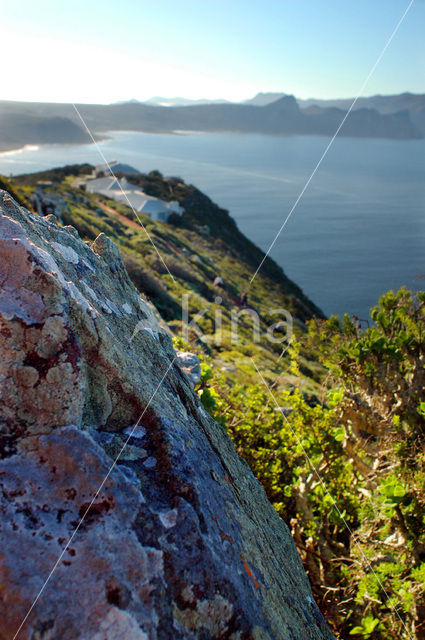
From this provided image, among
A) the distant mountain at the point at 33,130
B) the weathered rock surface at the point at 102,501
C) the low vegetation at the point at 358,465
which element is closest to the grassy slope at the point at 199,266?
the low vegetation at the point at 358,465

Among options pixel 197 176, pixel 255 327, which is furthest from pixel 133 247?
pixel 197 176

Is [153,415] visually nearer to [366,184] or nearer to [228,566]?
[228,566]

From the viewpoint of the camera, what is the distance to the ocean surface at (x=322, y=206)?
168 feet

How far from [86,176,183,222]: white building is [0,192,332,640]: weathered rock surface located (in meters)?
46.6

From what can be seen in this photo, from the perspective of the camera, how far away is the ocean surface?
51.3 metres

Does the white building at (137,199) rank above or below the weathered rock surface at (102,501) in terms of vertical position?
above

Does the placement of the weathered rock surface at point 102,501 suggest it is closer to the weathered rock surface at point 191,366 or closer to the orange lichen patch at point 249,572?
the orange lichen patch at point 249,572

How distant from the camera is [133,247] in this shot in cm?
2616

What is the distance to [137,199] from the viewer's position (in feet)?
167

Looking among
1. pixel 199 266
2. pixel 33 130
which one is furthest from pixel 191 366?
pixel 33 130

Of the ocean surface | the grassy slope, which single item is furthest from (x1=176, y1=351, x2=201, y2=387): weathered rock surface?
the ocean surface

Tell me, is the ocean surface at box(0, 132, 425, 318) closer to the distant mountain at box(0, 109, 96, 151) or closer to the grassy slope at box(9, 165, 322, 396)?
the distant mountain at box(0, 109, 96, 151)

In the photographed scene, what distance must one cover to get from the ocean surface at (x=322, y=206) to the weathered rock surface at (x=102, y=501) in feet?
63.3

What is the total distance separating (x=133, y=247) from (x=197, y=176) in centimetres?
8861
